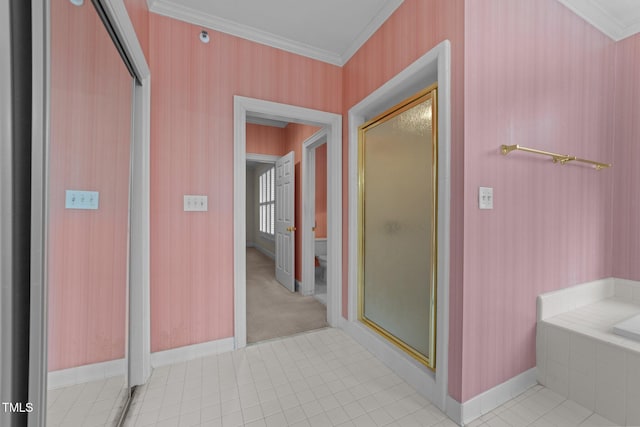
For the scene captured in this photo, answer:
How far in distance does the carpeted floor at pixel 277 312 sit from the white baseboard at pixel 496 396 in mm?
1413

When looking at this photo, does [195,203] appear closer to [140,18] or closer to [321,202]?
[140,18]

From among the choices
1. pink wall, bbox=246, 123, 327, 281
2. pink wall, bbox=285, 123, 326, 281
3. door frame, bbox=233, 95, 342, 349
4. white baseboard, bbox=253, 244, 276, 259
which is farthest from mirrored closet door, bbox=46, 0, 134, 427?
white baseboard, bbox=253, 244, 276, 259

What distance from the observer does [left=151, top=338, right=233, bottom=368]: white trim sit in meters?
1.87

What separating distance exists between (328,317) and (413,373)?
1096 mm

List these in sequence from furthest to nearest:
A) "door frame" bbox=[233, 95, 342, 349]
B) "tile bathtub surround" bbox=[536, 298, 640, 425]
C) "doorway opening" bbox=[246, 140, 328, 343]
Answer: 1. "doorway opening" bbox=[246, 140, 328, 343]
2. "door frame" bbox=[233, 95, 342, 349]
3. "tile bathtub surround" bbox=[536, 298, 640, 425]

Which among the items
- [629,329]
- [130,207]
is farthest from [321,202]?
[629,329]

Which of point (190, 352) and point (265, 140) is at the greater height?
point (265, 140)

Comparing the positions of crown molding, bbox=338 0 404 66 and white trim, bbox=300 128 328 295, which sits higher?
crown molding, bbox=338 0 404 66

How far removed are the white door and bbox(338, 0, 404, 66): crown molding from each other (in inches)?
59.2

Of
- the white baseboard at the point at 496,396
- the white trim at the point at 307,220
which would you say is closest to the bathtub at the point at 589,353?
the white baseboard at the point at 496,396

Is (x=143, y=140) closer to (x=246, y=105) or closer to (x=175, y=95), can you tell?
(x=175, y=95)

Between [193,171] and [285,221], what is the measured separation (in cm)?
197

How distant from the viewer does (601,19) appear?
1.96 metres

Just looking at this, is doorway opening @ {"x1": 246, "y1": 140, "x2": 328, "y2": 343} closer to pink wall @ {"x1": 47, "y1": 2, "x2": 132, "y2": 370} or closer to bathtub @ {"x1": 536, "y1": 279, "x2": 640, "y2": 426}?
pink wall @ {"x1": 47, "y1": 2, "x2": 132, "y2": 370}
